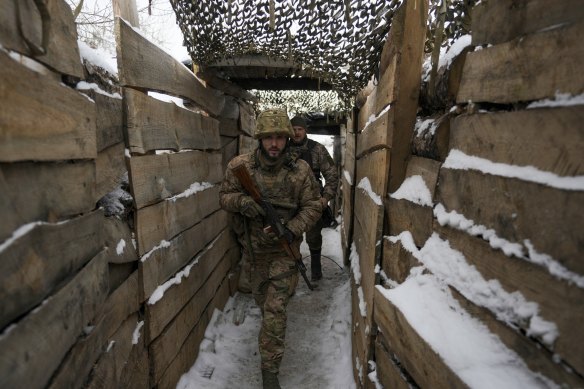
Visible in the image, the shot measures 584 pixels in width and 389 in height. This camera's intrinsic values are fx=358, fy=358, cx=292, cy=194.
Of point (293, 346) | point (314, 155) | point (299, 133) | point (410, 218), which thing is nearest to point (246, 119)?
point (299, 133)

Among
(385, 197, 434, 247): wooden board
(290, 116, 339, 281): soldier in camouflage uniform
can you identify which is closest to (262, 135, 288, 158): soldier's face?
(385, 197, 434, 247): wooden board

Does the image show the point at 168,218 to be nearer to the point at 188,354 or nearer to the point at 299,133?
the point at 188,354

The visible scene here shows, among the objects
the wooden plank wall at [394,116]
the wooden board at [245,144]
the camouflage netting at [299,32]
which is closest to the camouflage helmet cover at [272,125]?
the camouflage netting at [299,32]

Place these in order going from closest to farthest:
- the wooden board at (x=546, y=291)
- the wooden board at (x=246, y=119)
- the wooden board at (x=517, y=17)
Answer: the wooden board at (x=546, y=291) → the wooden board at (x=517, y=17) → the wooden board at (x=246, y=119)

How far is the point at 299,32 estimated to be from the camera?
313 cm

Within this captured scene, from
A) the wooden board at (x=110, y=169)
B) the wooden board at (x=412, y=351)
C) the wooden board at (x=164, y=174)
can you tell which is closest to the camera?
the wooden board at (x=412, y=351)

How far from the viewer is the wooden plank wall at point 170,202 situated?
93.4 inches

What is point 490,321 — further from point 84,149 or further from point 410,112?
point 84,149

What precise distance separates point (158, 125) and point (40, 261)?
5.58 ft

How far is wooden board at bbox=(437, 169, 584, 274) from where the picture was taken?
2.92 ft

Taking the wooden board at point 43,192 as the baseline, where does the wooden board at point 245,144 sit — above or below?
above

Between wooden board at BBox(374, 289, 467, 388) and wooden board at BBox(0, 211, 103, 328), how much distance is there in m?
1.39

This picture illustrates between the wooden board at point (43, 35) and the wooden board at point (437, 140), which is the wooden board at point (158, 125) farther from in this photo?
the wooden board at point (437, 140)

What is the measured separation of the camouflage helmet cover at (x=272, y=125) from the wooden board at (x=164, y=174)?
2.40 ft
